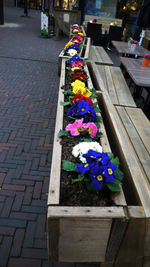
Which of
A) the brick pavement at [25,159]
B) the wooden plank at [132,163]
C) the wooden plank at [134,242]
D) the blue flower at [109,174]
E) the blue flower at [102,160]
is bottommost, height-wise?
the brick pavement at [25,159]

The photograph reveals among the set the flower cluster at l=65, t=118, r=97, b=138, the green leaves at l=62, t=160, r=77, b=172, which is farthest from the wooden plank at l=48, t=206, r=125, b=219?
the flower cluster at l=65, t=118, r=97, b=138

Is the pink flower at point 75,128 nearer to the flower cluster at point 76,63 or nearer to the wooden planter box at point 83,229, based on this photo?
the wooden planter box at point 83,229

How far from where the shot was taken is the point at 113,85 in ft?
12.8

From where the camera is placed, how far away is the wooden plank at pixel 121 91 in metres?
3.34

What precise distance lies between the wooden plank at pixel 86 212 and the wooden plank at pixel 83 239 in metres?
0.04

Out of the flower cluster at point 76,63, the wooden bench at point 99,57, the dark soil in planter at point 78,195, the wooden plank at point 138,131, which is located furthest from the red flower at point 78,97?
the wooden bench at point 99,57

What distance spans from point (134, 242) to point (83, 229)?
374mm

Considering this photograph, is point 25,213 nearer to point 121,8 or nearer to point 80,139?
point 80,139

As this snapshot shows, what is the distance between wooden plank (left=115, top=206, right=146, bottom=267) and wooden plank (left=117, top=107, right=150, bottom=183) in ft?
1.89

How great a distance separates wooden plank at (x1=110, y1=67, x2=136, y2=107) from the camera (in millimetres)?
3338

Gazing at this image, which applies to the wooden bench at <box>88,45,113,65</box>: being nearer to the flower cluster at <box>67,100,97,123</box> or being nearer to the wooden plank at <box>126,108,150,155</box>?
the wooden plank at <box>126,108,150,155</box>

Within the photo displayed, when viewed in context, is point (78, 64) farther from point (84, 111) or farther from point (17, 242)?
point (17, 242)

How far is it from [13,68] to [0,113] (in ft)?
9.87

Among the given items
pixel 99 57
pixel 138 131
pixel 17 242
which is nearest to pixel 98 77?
pixel 138 131
